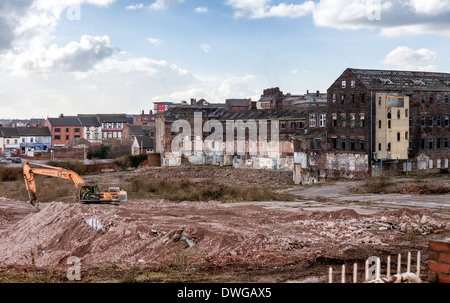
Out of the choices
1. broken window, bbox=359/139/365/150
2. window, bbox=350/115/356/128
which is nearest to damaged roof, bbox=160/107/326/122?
window, bbox=350/115/356/128

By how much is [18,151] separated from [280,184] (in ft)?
200

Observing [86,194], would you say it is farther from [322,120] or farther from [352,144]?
[322,120]

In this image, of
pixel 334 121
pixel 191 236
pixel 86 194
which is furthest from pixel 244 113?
pixel 191 236

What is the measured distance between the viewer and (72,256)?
17.7 meters

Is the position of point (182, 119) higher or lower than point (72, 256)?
higher

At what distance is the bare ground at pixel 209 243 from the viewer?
14047 millimetres

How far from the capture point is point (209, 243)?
17.8 metres

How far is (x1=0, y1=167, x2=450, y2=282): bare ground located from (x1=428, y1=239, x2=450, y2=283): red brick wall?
5.31 meters

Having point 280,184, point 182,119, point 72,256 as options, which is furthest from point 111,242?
point 182,119

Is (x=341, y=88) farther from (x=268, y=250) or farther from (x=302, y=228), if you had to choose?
(x=268, y=250)

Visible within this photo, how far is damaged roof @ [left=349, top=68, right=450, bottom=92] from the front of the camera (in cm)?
4525

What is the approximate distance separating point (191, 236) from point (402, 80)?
34.7 meters

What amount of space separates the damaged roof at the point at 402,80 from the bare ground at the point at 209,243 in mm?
22983
